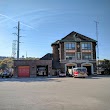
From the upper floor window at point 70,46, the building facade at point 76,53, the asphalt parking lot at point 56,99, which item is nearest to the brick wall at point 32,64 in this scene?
the building facade at point 76,53

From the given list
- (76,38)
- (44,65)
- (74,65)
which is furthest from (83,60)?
(44,65)

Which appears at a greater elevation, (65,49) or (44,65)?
(65,49)

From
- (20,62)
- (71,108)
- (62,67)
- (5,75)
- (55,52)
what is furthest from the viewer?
(55,52)

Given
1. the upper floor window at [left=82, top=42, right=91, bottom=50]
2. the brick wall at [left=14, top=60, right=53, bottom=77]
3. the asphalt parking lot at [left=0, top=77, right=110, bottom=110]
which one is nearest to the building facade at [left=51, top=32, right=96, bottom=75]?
the upper floor window at [left=82, top=42, right=91, bottom=50]

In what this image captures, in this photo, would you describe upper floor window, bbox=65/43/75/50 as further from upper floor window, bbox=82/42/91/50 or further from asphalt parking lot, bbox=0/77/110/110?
asphalt parking lot, bbox=0/77/110/110

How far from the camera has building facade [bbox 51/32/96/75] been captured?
199 ft

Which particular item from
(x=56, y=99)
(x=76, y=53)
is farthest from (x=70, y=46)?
(x=56, y=99)

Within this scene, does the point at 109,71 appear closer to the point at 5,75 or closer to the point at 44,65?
the point at 44,65

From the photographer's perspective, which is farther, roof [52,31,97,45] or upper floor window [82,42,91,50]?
upper floor window [82,42,91,50]

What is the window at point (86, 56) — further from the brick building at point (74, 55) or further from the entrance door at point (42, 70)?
the entrance door at point (42, 70)

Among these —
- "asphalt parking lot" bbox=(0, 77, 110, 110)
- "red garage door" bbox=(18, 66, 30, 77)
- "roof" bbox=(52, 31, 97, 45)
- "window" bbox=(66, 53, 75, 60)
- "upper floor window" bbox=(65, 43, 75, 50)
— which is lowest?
"asphalt parking lot" bbox=(0, 77, 110, 110)

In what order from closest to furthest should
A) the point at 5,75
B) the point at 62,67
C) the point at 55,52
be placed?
1. the point at 5,75
2. the point at 62,67
3. the point at 55,52

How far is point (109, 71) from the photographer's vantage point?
63562mm

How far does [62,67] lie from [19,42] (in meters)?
15.3
